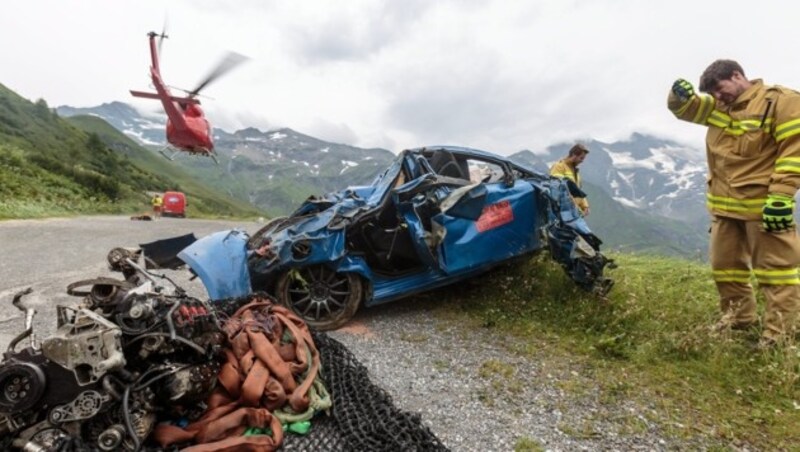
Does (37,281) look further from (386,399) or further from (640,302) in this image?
(640,302)

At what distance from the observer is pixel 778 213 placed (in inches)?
139

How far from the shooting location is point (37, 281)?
22.9ft

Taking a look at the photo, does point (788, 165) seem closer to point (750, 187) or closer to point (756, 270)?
point (750, 187)

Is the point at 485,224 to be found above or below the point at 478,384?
above

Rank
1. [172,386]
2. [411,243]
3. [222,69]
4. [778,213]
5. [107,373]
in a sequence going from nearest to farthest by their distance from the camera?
[107,373]
[172,386]
[778,213]
[411,243]
[222,69]

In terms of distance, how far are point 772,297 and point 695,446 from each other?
1.79 m

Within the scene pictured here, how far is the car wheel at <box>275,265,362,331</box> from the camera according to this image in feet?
16.5

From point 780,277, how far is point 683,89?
1.90 m

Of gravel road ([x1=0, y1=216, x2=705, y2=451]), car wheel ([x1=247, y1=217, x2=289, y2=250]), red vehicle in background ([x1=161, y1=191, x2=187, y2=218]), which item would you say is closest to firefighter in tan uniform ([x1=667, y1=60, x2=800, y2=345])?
gravel road ([x1=0, y1=216, x2=705, y2=451])

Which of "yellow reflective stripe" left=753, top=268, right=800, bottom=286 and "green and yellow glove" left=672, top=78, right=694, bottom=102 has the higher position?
"green and yellow glove" left=672, top=78, right=694, bottom=102

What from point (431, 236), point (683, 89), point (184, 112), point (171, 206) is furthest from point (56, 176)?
point (683, 89)

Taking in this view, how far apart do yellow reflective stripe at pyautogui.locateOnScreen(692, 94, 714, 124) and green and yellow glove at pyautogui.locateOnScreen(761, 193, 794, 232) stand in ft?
3.54

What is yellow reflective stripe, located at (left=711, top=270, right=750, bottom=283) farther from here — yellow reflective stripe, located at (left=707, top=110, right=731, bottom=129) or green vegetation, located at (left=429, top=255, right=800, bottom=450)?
yellow reflective stripe, located at (left=707, top=110, right=731, bottom=129)

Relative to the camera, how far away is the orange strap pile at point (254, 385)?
275 cm
